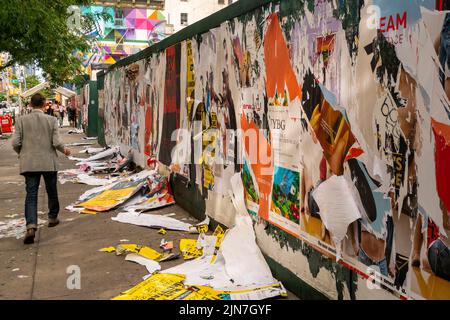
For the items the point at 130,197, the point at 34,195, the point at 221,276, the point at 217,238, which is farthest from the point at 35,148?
the point at 221,276

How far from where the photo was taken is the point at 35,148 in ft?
19.1

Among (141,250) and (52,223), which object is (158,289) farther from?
(52,223)

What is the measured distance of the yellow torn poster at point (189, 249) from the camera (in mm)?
4795

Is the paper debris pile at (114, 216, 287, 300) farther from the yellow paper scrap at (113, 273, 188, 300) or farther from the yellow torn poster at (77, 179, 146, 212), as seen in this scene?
the yellow torn poster at (77, 179, 146, 212)

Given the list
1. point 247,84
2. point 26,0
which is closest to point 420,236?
point 247,84

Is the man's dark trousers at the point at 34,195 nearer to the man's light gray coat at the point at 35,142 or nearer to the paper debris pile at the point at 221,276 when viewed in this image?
the man's light gray coat at the point at 35,142

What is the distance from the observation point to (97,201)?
7504mm

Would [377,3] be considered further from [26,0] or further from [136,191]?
[26,0]

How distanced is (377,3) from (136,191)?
5568 mm

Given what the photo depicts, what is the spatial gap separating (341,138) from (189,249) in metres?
2.42

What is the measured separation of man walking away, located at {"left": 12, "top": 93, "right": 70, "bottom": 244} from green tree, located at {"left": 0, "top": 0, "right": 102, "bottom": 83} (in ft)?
21.9

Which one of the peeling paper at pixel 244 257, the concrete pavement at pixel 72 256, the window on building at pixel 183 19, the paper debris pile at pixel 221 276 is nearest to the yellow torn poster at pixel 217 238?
the paper debris pile at pixel 221 276
